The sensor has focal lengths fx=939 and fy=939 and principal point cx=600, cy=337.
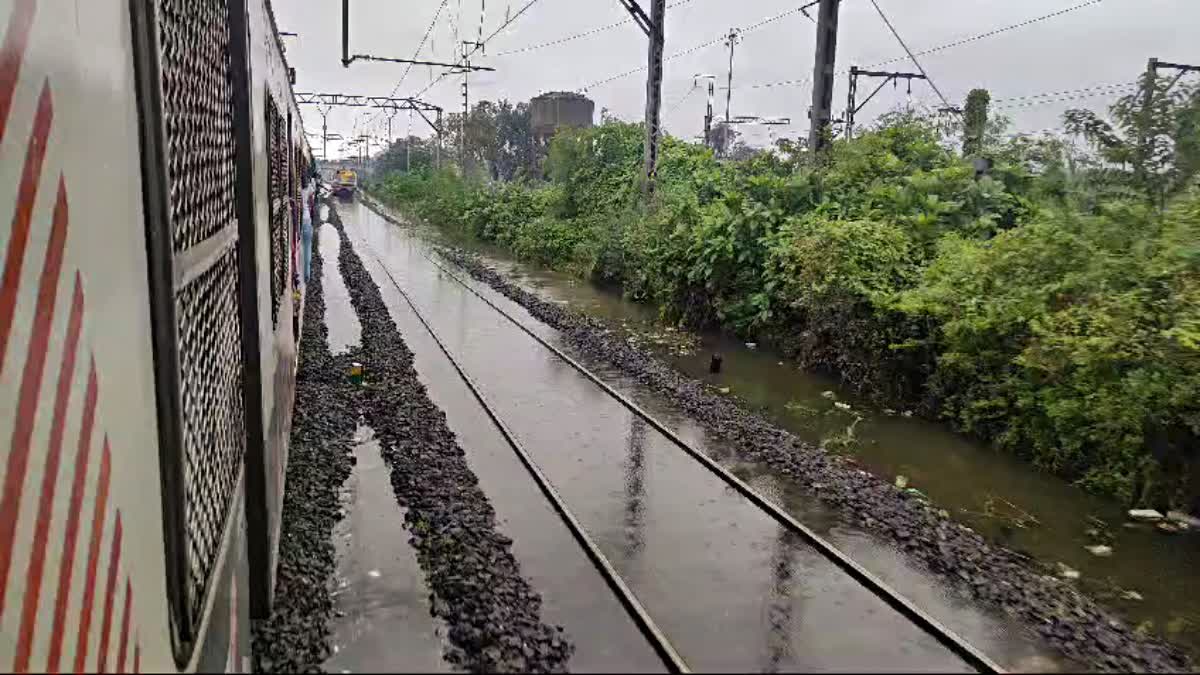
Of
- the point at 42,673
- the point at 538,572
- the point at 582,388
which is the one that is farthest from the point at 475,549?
the point at 582,388

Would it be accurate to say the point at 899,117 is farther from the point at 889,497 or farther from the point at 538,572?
the point at 538,572

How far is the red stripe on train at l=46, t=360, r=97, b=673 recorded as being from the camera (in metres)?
1.12

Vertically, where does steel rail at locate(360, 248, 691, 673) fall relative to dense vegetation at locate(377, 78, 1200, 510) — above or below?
below

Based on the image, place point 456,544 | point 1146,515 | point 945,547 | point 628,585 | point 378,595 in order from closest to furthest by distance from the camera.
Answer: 1. point 378,595
2. point 628,585
3. point 456,544
4. point 945,547
5. point 1146,515

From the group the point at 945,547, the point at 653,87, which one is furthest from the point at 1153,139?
the point at 653,87

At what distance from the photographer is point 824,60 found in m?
14.7

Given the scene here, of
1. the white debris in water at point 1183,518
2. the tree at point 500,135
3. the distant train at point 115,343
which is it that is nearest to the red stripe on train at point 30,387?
the distant train at point 115,343

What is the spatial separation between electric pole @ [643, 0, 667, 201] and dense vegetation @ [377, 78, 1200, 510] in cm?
71

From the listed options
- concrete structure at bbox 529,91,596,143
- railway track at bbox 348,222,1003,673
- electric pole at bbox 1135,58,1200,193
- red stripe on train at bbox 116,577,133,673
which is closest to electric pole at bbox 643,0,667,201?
railway track at bbox 348,222,1003,673

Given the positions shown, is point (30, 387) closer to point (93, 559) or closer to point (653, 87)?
point (93, 559)

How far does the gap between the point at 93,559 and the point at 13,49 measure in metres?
0.67

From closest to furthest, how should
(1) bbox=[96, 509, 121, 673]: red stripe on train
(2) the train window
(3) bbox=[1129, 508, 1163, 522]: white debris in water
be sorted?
(1) bbox=[96, 509, 121, 673]: red stripe on train < (2) the train window < (3) bbox=[1129, 508, 1163, 522]: white debris in water

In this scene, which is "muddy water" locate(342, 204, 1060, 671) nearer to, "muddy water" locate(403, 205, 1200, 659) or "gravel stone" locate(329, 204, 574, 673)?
"gravel stone" locate(329, 204, 574, 673)

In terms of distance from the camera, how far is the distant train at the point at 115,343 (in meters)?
1.07
